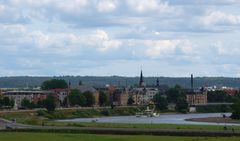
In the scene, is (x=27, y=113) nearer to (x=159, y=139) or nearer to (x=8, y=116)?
(x=8, y=116)

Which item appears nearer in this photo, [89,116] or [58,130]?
[58,130]

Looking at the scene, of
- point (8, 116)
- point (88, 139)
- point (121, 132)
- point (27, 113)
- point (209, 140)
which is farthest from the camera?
point (27, 113)

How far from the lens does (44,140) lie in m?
75.6

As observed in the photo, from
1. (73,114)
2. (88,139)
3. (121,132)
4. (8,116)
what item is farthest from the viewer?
A: (73,114)

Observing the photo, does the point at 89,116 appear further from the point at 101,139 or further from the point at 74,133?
the point at 101,139

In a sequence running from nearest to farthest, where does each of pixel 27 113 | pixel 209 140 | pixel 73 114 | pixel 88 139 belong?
1. pixel 209 140
2. pixel 88 139
3. pixel 27 113
4. pixel 73 114

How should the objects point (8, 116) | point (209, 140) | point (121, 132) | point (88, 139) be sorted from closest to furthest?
point (209, 140)
point (88, 139)
point (121, 132)
point (8, 116)

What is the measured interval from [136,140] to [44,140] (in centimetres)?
889

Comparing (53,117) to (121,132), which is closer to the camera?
(121,132)

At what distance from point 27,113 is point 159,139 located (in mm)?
100841

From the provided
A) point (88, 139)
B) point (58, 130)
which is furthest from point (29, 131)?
point (88, 139)

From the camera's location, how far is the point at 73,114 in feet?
643

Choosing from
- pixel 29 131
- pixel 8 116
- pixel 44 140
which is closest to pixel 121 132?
pixel 29 131

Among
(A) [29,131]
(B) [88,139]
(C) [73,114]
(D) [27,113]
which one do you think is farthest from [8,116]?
(B) [88,139]
